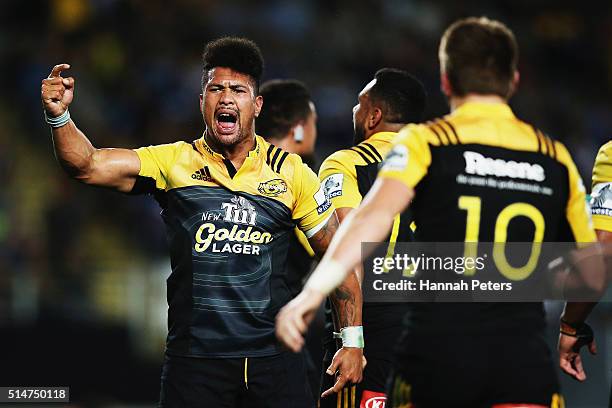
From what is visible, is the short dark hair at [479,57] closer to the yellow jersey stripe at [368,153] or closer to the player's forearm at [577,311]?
the player's forearm at [577,311]

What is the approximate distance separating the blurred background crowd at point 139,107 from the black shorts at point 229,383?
501 centimetres

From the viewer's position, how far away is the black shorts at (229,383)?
18.6 feet

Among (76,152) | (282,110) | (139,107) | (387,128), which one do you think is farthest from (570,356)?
(139,107)

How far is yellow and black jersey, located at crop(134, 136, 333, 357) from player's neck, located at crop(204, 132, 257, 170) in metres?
0.03

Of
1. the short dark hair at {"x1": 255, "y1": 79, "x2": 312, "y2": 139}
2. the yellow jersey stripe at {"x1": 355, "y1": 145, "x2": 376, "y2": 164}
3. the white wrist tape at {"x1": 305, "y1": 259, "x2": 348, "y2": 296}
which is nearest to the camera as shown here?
the white wrist tape at {"x1": 305, "y1": 259, "x2": 348, "y2": 296}

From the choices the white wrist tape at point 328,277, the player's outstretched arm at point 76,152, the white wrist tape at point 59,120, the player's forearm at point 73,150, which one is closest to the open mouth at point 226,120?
the player's outstretched arm at point 76,152

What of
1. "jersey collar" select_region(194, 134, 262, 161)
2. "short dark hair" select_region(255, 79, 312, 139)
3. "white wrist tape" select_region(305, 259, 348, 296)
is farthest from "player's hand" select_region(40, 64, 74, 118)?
"short dark hair" select_region(255, 79, 312, 139)

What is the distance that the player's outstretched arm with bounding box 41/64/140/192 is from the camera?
5406 mm

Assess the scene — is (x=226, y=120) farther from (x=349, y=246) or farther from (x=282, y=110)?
(x=349, y=246)

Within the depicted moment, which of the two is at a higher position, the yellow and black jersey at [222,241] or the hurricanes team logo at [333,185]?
the hurricanes team logo at [333,185]

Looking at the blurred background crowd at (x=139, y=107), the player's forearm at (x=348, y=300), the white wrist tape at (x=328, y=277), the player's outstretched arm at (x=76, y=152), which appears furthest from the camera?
the blurred background crowd at (x=139, y=107)

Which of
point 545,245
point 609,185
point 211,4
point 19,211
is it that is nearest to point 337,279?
point 545,245

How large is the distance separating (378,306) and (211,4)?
36.6 feet

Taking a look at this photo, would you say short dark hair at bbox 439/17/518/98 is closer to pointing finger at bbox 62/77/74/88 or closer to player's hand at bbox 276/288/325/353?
player's hand at bbox 276/288/325/353
